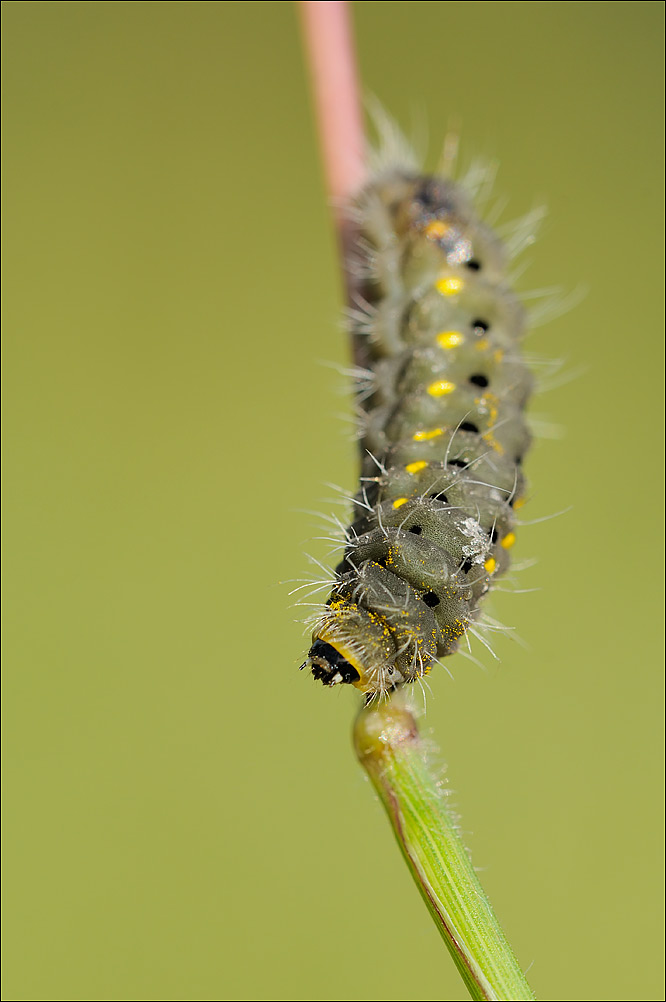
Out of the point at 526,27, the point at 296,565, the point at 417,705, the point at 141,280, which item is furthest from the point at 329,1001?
the point at 526,27

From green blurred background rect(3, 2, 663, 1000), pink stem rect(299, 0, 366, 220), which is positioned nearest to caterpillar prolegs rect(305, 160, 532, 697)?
pink stem rect(299, 0, 366, 220)

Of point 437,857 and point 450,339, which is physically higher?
point 450,339

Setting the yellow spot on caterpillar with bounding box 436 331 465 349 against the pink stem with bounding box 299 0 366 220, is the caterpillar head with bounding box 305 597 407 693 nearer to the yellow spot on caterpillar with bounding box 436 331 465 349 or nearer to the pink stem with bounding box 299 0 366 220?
the yellow spot on caterpillar with bounding box 436 331 465 349

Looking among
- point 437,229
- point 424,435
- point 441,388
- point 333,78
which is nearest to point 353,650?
point 424,435

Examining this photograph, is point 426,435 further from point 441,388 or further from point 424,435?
point 441,388

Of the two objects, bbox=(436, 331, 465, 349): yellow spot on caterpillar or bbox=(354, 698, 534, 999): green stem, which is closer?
bbox=(354, 698, 534, 999): green stem

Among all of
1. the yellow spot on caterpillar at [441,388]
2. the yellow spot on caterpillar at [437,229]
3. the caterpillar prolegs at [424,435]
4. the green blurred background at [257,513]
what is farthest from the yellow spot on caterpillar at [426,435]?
the green blurred background at [257,513]

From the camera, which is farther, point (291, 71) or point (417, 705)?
point (291, 71)

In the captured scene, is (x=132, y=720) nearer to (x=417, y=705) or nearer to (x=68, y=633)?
(x=68, y=633)
